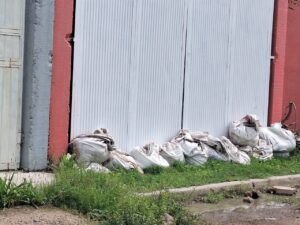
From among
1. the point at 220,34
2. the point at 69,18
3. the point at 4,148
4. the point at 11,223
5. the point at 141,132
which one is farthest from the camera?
the point at 220,34

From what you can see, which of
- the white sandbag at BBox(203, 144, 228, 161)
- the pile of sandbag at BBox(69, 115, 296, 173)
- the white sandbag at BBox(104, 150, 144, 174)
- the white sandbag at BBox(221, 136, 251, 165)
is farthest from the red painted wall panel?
the white sandbag at BBox(221, 136, 251, 165)

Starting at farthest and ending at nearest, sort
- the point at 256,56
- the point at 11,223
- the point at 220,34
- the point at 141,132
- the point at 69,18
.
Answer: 1. the point at 256,56
2. the point at 220,34
3. the point at 141,132
4. the point at 69,18
5. the point at 11,223

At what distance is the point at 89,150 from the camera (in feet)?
29.1

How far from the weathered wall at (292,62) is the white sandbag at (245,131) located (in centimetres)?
194

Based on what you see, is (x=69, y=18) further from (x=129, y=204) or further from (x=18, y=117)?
(x=129, y=204)

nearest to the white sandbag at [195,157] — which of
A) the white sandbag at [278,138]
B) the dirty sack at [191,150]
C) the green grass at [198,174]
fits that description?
the dirty sack at [191,150]

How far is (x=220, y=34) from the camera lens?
440 inches

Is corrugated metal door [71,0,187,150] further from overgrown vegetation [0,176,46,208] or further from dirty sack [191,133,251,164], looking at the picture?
overgrown vegetation [0,176,46,208]

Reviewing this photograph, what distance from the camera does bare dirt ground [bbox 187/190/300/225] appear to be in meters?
7.55

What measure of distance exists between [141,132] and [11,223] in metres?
3.97

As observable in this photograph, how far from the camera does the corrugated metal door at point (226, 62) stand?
35.3 feet

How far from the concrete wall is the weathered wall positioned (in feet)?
20.3

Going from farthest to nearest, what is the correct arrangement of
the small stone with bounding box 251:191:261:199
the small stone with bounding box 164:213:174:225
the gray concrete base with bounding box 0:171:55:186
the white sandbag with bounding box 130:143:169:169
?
the white sandbag with bounding box 130:143:169:169 < the small stone with bounding box 251:191:261:199 < the gray concrete base with bounding box 0:171:55:186 < the small stone with bounding box 164:213:174:225

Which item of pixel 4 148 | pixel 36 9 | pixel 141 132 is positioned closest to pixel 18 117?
pixel 4 148
